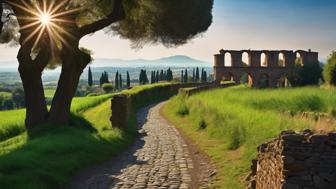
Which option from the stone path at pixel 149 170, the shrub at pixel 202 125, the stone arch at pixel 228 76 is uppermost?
the stone arch at pixel 228 76

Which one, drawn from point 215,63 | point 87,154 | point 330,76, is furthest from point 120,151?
point 215,63

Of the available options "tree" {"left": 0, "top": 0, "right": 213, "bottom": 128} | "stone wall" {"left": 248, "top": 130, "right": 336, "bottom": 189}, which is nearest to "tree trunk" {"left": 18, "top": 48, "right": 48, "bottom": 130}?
"tree" {"left": 0, "top": 0, "right": 213, "bottom": 128}

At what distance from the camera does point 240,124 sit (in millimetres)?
17375

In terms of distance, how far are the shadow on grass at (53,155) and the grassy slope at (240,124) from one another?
3526mm

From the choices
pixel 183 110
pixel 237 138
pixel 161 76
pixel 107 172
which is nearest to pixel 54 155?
pixel 107 172

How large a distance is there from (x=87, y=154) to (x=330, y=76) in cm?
3184

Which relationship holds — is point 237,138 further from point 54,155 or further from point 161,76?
point 161,76

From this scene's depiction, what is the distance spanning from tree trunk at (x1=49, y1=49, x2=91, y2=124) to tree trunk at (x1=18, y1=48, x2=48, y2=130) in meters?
0.50

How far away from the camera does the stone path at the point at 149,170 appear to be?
40.6ft

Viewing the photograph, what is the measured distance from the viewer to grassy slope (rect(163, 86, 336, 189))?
13516mm

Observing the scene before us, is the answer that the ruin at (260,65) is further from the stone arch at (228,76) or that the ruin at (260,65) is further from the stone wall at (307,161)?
the stone wall at (307,161)

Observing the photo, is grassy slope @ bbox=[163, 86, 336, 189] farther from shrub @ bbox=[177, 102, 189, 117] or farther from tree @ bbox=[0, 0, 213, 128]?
tree @ bbox=[0, 0, 213, 128]

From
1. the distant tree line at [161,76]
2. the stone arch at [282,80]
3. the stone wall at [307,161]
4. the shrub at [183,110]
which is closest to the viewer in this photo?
the stone wall at [307,161]

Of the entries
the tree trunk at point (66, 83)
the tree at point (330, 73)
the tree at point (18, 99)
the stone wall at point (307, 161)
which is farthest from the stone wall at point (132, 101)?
the tree at point (18, 99)
